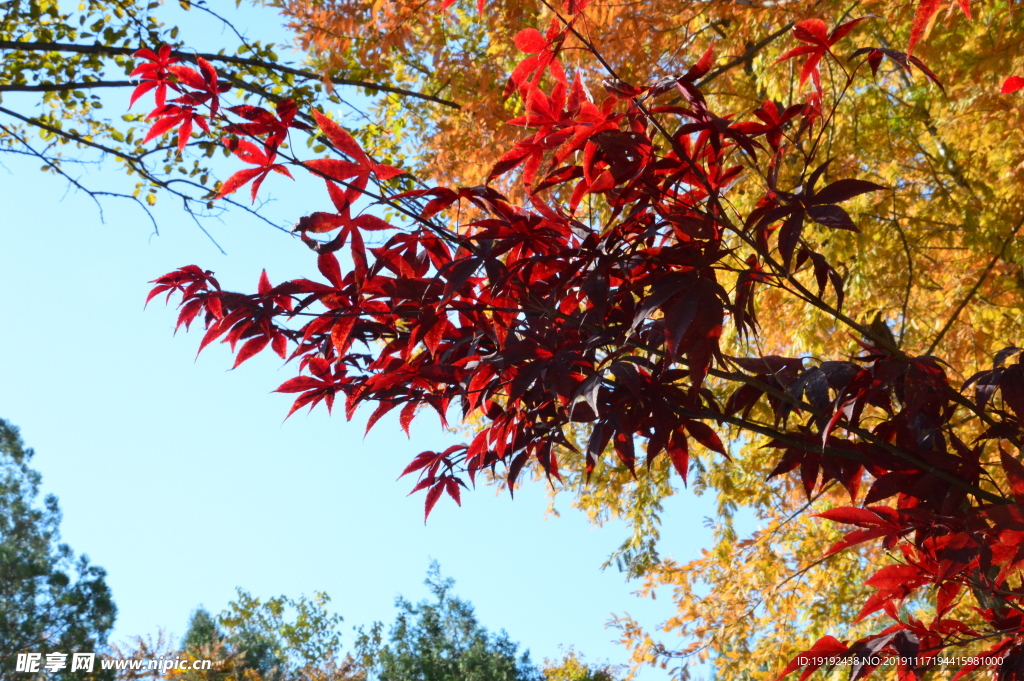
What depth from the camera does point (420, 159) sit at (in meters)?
4.57

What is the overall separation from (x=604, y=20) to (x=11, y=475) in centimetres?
1749

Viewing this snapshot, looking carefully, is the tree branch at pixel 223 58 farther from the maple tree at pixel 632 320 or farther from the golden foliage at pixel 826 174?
the maple tree at pixel 632 320

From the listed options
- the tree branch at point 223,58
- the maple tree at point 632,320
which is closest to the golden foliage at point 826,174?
the tree branch at point 223,58

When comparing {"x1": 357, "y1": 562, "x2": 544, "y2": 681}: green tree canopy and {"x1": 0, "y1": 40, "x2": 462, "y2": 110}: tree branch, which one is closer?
{"x1": 0, "y1": 40, "x2": 462, "y2": 110}: tree branch

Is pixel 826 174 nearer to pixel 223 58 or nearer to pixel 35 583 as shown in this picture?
pixel 223 58

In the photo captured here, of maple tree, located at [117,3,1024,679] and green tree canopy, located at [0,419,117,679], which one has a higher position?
green tree canopy, located at [0,419,117,679]

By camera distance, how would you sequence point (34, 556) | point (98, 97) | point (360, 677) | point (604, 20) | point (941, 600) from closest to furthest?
point (941, 600)
point (604, 20)
point (98, 97)
point (360, 677)
point (34, 556)

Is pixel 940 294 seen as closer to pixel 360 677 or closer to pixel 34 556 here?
pixel 360 677

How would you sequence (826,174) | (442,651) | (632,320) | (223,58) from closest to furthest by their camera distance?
(632,320), (826,174), (223,58), (442,651)

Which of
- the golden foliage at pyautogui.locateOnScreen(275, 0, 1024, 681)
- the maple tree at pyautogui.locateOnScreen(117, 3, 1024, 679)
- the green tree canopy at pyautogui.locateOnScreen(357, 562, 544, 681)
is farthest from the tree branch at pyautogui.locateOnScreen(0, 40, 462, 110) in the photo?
the green tree canopy at pyautogui.locateOnScreen(357, 562, 544, 681)

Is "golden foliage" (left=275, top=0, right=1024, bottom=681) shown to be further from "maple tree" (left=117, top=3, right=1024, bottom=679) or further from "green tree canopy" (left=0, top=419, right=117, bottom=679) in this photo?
"green tree canopy" (left=0, top=419, right=117, bottom=679)

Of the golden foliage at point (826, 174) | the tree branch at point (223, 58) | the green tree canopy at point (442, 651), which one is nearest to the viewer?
the golden foliage at point (826, 174)

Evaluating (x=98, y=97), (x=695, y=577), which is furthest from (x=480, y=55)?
(x=695, y=577)

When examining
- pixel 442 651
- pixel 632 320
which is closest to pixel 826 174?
pixel 632 320
